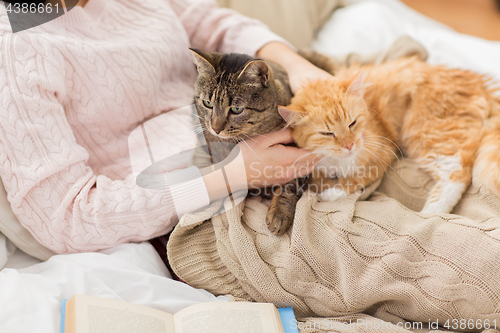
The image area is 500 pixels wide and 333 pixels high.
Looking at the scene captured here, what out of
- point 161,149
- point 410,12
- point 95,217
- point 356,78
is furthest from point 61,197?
point 410,12

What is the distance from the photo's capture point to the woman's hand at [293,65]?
130 cm

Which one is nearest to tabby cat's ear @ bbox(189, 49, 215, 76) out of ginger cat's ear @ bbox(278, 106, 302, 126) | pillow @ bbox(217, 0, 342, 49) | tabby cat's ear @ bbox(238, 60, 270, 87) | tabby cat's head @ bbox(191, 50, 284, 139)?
tabby cat's head @ bbox(191, 50, 284, 139)

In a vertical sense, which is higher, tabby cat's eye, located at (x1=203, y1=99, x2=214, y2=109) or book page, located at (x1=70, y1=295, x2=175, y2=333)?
tabby cat's eye, located at (x1=203, y1=99, x2=214, y2=109)

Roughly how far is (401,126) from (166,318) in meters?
1.17

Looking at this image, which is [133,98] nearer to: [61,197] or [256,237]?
[61,197]

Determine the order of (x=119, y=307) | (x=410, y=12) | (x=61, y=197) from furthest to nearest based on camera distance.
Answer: (x=410, y=12)
(x=61, y=197)
(x=119, y=307)

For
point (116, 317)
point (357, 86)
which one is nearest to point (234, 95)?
point (357, 86)

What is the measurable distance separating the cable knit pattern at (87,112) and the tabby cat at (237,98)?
219mm

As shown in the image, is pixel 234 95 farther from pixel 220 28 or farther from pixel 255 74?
pixel 220 28

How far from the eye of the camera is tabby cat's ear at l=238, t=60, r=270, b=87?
0.96 m

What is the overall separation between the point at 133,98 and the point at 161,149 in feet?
0.71

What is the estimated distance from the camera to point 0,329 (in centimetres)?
75

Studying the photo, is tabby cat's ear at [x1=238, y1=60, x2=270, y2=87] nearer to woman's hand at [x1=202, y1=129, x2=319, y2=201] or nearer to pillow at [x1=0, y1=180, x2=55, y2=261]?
woman's hand at [x1=202, y1=129, x2=319, y2=201]

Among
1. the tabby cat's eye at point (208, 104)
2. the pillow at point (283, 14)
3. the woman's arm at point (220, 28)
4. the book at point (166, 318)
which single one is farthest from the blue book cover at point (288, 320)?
the pillow at point (283, 14)
